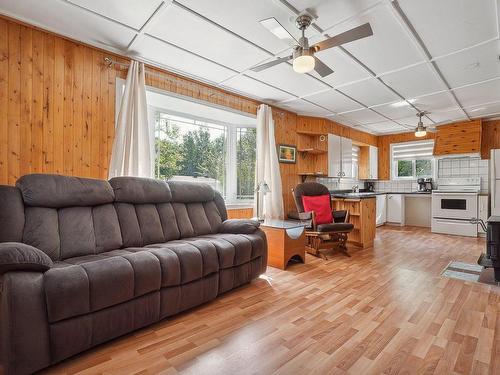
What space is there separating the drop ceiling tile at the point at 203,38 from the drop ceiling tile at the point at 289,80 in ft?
1.00

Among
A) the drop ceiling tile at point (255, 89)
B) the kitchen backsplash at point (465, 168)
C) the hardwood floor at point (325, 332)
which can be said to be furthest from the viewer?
the kitchen backsplash at point (465, 168)

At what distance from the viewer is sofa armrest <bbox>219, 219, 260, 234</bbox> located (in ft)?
9.71

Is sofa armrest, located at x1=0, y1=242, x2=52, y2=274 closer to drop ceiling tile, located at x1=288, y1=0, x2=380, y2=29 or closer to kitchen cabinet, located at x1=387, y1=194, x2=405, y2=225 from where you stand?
drop ceiling tile, located at x1=288, y1=0, x2=380, y2=29

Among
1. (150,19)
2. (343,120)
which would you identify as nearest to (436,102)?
(343,120)

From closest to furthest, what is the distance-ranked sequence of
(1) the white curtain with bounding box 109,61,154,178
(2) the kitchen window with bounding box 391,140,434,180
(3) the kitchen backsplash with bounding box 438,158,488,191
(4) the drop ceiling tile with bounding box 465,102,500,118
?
1. (1) the white curtain with bounding box 109,61,154,178
2. (4) the drop ceiling tile with bounding box 465,102,500,118
3. (3) the kitchen backsplash with bounding box 438,158,488,191
4. (2) the kitchen window with bounding box 391,140,434,180

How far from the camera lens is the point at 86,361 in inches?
63.2

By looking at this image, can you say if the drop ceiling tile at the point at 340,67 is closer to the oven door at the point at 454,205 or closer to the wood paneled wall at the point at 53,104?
the wood paneled wall at the point at 53,104

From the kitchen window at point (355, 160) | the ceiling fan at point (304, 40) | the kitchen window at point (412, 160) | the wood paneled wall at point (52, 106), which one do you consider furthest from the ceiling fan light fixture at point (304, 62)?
the kitchen window at point (412, 160)

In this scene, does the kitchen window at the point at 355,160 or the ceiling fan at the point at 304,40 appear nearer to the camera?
the ceiling fan at the point at 304,40

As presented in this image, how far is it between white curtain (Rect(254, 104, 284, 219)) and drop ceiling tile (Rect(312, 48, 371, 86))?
1.21 metres

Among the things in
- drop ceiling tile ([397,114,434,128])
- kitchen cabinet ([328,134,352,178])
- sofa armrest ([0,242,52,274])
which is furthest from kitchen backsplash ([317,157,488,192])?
sofa armrest ([0,242,52,274])

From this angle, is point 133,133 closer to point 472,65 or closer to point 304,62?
point 304,62

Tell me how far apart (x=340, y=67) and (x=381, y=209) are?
15.1 ft

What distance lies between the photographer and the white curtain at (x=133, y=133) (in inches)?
116
